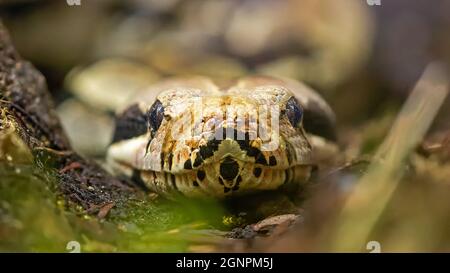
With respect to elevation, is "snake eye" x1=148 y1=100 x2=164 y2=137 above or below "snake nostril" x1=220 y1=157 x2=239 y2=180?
above

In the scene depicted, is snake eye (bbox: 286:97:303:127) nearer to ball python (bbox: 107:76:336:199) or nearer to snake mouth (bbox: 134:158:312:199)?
ball python (bbox: 107:76:336:199)

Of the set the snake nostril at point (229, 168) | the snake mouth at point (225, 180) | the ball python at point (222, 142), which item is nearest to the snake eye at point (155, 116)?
the ball python at point (222, 142)

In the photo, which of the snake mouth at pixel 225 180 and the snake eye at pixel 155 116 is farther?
the snake eye at pixel 155 116

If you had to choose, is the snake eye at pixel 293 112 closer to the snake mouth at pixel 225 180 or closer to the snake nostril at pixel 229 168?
the snake mouth at pixel 225 180

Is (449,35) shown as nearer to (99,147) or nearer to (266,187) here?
(99,147)

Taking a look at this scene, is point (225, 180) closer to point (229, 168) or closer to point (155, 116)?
point (229, 168)

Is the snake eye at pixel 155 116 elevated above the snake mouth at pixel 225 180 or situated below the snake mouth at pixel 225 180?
above

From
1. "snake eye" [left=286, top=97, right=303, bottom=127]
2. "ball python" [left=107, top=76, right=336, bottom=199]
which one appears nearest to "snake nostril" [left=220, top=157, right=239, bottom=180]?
"ball python" [left=107, top=76, right=336, bottom=199]

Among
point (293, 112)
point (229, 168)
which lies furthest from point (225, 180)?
point (293, 112)
